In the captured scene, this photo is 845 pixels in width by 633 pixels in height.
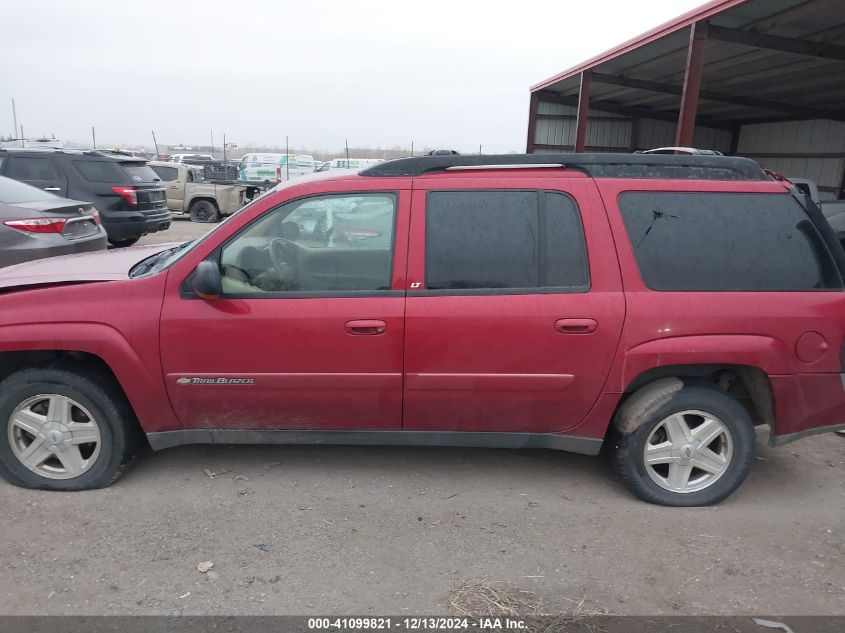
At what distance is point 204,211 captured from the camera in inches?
659

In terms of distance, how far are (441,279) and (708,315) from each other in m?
1.36

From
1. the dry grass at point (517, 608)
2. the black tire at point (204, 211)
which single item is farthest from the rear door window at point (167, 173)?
the dry grass at point (517, 608)

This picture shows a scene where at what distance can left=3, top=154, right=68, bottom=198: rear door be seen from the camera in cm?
949

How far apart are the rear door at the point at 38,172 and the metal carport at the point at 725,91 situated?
32.6ft

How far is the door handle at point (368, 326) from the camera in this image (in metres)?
3.05

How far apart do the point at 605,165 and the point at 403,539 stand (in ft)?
→ 7.14

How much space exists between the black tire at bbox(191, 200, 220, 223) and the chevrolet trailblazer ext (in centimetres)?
1416

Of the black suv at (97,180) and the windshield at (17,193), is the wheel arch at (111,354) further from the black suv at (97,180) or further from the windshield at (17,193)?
the black suv at (97,180)

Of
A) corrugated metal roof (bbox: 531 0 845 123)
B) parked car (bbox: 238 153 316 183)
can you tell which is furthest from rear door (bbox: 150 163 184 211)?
corrugated metal roof (bbox: 531 0 845 123)

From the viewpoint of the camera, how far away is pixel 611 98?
1923 cm

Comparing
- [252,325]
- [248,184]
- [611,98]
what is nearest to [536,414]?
[252,325]

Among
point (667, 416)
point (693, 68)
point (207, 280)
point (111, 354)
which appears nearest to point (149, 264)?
point (111, 354)

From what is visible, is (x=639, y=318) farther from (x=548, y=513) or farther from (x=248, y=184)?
(x=248, y=184)

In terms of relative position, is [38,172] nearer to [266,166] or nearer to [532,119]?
[532,119]
